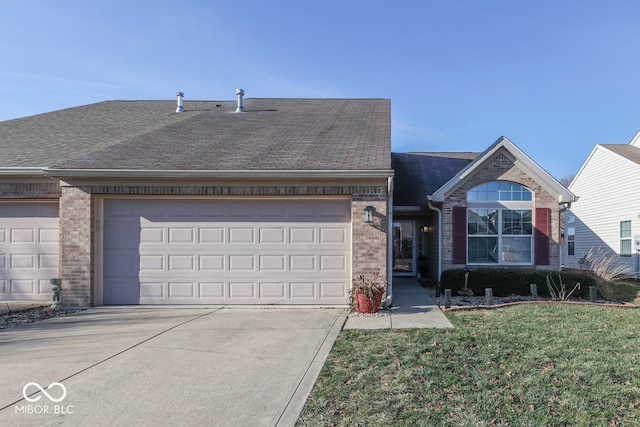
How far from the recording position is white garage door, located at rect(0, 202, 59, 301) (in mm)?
10141

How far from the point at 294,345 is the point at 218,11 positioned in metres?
9.67

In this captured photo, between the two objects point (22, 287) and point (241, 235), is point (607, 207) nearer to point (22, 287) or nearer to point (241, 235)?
point (241, 235)

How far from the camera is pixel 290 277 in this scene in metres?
9.53

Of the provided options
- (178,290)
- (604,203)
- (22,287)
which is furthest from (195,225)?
(604,203)

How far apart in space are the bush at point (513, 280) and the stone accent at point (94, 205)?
12.1 feet

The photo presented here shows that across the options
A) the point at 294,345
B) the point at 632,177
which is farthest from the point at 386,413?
the point at 632,177

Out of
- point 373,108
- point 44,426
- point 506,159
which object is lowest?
point 44,426

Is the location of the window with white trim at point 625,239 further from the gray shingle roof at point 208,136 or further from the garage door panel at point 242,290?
the garage door panel at point 242,290

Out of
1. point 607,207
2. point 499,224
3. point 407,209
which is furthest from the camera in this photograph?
point 607,207

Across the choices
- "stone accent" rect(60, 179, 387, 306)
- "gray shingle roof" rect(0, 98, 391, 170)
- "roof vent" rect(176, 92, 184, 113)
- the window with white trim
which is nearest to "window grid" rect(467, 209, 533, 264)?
"gray shingle roof" rect(0, 98, 391, 170)

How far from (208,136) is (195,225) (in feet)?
11.0

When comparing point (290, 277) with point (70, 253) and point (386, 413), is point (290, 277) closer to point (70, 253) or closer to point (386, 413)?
point (70, 253)

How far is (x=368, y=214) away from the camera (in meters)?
8.97

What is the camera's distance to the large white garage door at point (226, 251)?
9.51 m
